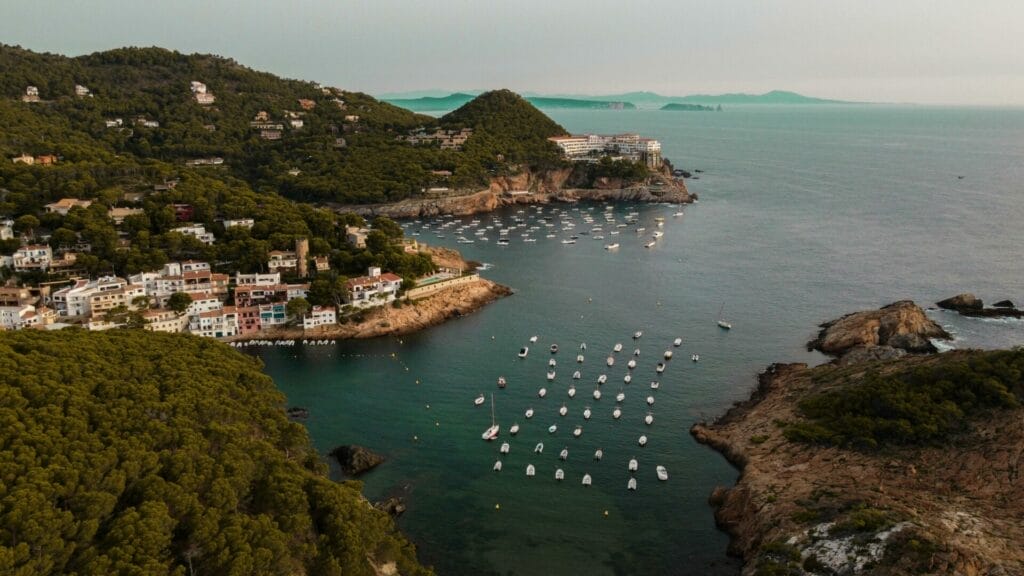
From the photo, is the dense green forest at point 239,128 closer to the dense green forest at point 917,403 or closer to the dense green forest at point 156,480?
the dense green forest at point 156,480

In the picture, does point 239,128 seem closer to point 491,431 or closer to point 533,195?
point 533,195

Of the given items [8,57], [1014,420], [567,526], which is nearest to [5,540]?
[567,526]

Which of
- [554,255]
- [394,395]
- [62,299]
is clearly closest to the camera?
[394,395]

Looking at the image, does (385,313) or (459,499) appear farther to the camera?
(385,313)

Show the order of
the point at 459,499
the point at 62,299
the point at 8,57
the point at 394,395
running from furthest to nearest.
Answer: the point at 8,57
the point at 62,299
the point at 394,395
the point at 459,499

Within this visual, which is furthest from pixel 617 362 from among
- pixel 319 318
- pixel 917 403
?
pixel 319 318

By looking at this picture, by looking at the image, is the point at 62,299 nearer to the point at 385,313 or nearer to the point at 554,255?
the point at 385,313

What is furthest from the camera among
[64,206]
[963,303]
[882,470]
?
[64,206]
